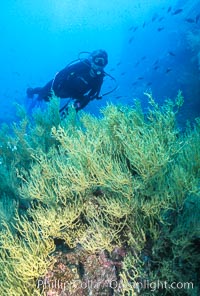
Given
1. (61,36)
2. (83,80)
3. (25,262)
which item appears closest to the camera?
(25,262)

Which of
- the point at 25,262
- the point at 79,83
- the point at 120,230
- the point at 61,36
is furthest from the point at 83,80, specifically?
the point at 61,36

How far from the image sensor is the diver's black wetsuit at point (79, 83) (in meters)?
7.07

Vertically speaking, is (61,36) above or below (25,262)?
above

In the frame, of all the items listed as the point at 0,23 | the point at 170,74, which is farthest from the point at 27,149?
the point at 0,23

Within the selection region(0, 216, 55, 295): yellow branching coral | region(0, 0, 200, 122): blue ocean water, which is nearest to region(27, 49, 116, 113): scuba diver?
region(0, 216, 55, 295): yellow branching coral

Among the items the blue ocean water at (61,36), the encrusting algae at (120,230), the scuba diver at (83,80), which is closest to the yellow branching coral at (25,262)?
the encrusting algae at (120,230)

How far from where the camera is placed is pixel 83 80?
23.8ft

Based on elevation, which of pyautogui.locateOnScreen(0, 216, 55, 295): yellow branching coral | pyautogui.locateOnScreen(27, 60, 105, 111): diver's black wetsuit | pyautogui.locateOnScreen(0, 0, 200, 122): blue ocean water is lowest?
pyautogui.locateOnScreen(0, 216, 55, 295): yellow branching coral

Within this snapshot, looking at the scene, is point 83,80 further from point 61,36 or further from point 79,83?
point 61,36

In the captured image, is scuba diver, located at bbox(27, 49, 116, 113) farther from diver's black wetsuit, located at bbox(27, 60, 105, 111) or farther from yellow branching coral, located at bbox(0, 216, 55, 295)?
yellow branching coral, located at bbox(0, 216, 55, 295)

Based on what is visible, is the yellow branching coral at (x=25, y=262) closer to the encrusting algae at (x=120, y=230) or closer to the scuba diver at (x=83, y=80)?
the encrusting algae at (x=120, y=230)

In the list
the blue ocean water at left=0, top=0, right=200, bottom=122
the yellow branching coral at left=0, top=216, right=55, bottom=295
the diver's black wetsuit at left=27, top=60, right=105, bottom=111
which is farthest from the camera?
the blue ocean water at left=0, top=0, right=200, bottom=122

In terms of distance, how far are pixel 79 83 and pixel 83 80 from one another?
16 cm

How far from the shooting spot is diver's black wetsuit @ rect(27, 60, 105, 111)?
707 centimetres
